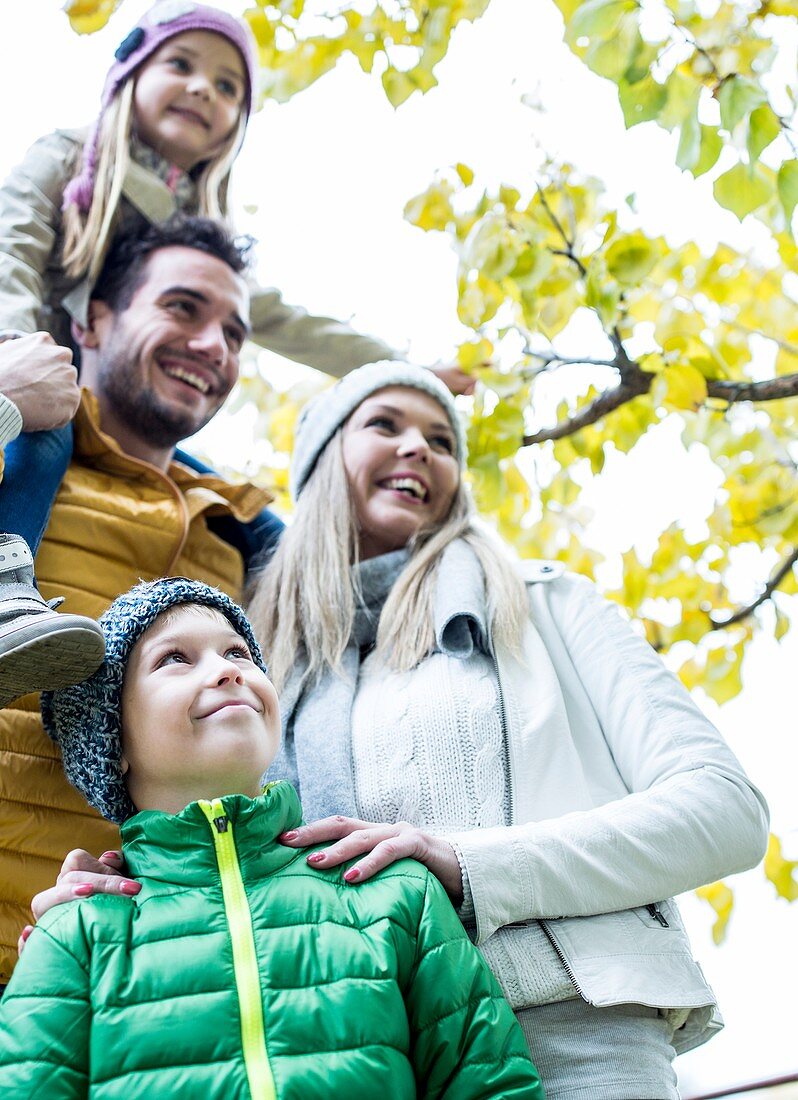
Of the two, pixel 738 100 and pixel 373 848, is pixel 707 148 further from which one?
pixel 373 848

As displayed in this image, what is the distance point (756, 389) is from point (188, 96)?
67.4 inches

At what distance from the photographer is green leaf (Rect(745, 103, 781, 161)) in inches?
80.8

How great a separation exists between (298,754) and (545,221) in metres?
1.66

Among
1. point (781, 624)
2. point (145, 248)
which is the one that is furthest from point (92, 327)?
point (781, 624)

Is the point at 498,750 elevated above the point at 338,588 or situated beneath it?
situated beneath

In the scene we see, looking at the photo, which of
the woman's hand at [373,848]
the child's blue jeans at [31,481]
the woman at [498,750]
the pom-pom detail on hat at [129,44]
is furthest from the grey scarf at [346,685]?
the pom-pom detail on hat at [129,44]

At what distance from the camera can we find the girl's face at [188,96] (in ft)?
10.4

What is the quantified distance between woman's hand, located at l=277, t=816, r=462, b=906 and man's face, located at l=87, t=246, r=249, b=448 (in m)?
1.24

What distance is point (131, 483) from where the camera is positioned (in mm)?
2467

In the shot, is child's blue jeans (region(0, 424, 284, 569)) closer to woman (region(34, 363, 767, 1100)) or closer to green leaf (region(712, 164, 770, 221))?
woman (region(34, 363, 767, 1100))

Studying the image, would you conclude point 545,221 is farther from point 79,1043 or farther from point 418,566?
point 79,1043

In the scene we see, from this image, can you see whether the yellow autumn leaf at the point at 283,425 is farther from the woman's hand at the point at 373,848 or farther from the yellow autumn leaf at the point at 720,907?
the woman's hand at the point at 373,848

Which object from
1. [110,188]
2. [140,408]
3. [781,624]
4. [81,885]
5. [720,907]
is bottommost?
[720,907]

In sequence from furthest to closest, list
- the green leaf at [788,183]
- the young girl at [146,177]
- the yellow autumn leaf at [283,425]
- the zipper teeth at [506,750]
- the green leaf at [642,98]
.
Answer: the yellow autumn leaf at [283,425] < the young girl at [146,177] < the green leaf at [642,98] < the green leaf at [788,183] < the zipper teeth at [506,750]
